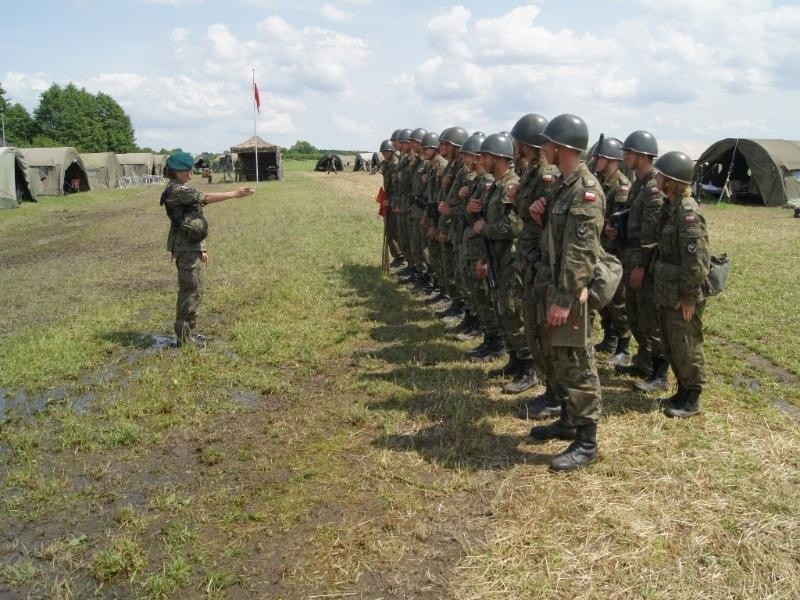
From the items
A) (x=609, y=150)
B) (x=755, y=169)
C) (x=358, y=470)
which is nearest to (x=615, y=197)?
(x=609, y=150)

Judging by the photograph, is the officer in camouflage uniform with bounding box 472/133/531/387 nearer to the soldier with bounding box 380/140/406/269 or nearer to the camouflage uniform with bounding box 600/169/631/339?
the camouflage uniform with bounding box 600/169/631/339

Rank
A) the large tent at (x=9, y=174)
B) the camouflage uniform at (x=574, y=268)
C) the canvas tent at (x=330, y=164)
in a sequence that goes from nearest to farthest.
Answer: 1. the camouflage uniform at (x=574, y=268)
2. the large tent at (x=9, y=174)
3. the canvas tent at (x=330, y=164)

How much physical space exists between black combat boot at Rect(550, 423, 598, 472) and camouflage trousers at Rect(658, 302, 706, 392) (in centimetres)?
121

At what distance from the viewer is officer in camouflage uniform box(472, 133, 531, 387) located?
5.92 meters

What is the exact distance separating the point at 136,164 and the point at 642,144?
46.9m

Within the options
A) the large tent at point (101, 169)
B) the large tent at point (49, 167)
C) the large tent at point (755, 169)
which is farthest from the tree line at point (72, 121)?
the large tent at point (755, 169)

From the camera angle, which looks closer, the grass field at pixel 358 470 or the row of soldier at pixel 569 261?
the grass field at pixel 358 470

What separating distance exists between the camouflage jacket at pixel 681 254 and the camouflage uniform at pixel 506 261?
124 centimetres

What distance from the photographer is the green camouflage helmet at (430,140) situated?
30.2ft

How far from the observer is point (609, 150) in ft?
21.4

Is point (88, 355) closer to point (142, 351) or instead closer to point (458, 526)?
point (142, 351)

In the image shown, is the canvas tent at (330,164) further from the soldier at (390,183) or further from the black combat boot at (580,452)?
the black combat boot at (580,452)

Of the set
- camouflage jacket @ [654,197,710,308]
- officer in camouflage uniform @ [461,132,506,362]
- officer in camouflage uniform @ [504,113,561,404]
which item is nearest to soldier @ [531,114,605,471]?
officer in camouflage uniform @ [504,113,561,404]

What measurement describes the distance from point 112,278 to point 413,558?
9746 millimetres
